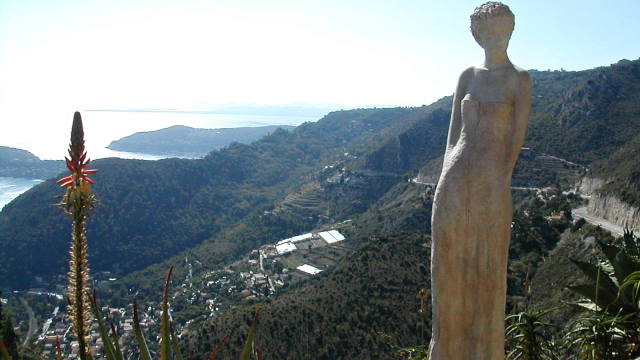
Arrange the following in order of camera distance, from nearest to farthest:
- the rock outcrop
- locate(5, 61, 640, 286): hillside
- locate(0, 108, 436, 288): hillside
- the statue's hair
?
the statue's hair, the rock outcrop, locate(5, 61, 640, 286): hillside, locate(0, 108, 436, 288): hillside

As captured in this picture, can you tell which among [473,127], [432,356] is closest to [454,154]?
[473,127]

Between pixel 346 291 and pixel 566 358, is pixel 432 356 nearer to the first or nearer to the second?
pixel 566 358

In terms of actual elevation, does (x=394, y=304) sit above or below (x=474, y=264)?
below

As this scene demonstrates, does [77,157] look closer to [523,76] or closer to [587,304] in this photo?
[523,76]

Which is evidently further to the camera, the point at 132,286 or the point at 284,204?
the point at 284,204

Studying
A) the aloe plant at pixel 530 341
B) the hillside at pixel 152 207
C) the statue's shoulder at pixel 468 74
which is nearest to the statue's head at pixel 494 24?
the statue's shoulder at pixel 468 74

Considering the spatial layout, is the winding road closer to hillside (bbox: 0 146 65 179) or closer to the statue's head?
the statue's head

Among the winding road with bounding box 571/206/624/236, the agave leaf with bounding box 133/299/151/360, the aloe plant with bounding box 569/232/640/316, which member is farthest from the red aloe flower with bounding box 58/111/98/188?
the winding road with bounding box 571/206/624/236
